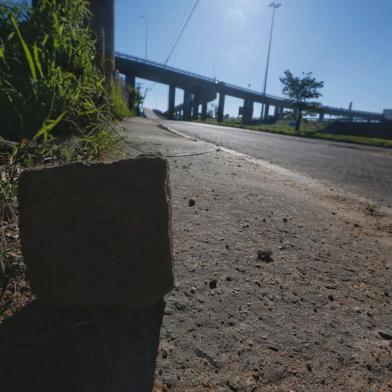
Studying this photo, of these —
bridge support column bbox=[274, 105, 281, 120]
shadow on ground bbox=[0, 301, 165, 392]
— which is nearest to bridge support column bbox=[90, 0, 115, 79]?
shadow on ground bbox=[0, 301, 165, 392]

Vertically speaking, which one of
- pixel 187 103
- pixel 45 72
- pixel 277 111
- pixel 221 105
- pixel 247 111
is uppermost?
pixel 277 111

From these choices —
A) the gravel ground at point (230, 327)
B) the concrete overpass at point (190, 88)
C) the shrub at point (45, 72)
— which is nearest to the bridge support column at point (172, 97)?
the concrete overpass at point (190, 88)

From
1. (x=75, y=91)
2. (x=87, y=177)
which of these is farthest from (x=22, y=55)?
(x=87, y=177)

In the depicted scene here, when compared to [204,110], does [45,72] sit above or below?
below

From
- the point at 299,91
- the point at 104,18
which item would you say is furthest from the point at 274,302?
the point at 299,91

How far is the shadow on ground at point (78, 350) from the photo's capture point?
2.29 feet

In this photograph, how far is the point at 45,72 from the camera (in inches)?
78.1

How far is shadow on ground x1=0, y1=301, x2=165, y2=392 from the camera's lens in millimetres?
698

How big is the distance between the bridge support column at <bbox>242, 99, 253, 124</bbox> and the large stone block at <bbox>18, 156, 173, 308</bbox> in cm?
6686

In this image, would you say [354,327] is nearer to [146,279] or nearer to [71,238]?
[146,279]

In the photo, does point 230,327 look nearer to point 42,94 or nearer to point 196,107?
point 42,94

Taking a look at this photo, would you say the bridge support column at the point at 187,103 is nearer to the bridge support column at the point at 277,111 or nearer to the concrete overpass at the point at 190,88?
the concrete overpass at the point at 190,88

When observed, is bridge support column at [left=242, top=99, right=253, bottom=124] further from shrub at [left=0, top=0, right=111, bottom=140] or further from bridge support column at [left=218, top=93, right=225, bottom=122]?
shrub at [left=0, top=0, right=111, bottom=140]

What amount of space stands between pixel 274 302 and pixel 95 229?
2.17 feet
